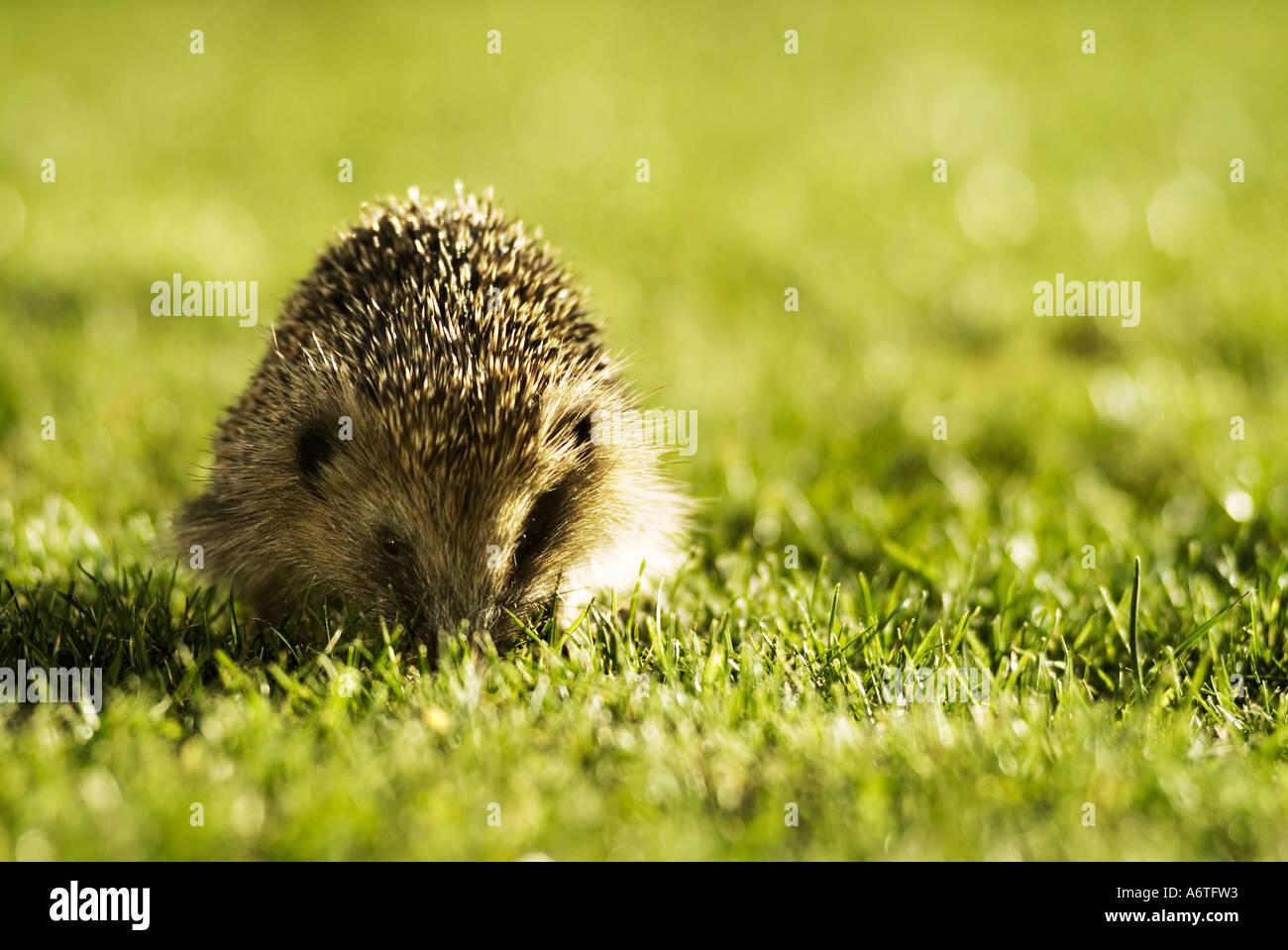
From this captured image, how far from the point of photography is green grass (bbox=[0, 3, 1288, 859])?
2924 mm

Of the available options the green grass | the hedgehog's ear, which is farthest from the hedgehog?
the green grass

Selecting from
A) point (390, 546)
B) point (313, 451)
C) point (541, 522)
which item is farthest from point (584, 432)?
point (313, 451)

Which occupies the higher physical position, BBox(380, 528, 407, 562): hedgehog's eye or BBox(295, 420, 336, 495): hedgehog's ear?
BBox(295, 420, 336, 495): hedgehog's ear

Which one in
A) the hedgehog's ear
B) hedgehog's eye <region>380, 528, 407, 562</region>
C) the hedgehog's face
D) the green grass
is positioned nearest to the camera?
the green grass

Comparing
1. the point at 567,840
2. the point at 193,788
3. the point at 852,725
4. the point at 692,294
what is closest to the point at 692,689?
the point at 852,725

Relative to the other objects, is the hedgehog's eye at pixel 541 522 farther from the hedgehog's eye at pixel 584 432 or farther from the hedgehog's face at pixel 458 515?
the hedgehog's eye at pixel 584 432

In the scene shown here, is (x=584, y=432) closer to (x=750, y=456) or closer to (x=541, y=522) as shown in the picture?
(x=541, y=522)

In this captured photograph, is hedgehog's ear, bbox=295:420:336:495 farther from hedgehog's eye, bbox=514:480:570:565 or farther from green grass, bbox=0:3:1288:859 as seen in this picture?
hedgehog's eye, bbox=514:480:570:565

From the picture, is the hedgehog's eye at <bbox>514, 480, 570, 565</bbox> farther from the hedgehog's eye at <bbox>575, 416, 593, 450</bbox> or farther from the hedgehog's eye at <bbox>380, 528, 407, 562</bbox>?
the hedgehog's eye at <bbox>380, 528, 407, 562</bbox>

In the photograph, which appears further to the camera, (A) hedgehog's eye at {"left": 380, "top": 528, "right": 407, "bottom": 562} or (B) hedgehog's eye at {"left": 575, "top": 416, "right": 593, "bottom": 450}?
(B) hedgehog's eye at {"left": 575, "top": 416, "right": 593, "bottom": 450}

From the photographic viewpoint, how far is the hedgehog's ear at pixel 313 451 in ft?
12.7

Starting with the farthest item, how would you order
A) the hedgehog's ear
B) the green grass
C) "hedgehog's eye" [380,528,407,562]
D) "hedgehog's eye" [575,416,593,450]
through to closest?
1. "hedgehog's eye" [575,416,593,450]
2. the hedgehog's ear
3. "hedgehog's eye" [380,528,407,562]
4. the green grass

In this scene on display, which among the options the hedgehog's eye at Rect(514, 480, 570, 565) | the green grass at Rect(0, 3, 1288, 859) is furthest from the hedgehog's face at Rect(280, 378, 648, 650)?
the green grass at Rect(0, 3, 1288, 859)
